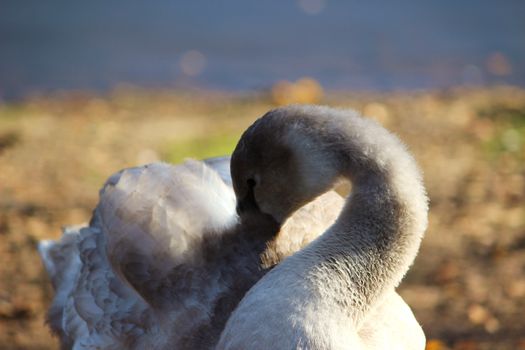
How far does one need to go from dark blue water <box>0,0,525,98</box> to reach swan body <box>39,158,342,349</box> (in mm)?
5850

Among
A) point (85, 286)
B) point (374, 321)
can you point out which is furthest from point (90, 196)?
point (374, 321)

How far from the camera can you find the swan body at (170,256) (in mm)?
3795

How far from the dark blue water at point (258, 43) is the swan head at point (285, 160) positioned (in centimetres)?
662

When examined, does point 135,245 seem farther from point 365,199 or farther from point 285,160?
point 365,199

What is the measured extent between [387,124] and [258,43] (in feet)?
11.9

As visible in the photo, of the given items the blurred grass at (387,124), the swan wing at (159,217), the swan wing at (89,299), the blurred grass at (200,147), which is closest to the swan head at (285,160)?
the swan wing at (159,217)

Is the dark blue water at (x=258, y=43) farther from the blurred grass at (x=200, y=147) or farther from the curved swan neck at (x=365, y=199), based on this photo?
the curved swan neck at (x=365, y=199)

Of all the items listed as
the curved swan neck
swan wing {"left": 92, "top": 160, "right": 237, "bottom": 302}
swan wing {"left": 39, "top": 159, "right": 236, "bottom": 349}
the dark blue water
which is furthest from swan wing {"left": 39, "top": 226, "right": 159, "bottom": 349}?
the dark blue water

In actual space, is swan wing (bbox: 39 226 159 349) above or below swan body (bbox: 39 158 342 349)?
below

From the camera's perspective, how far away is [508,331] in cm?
524

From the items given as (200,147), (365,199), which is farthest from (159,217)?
(200,147)

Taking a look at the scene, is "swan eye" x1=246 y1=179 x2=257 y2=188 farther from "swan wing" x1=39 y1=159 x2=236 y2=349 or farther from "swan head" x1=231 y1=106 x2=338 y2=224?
"swan wing" x1=39 y1=159 x2=236 y2=349

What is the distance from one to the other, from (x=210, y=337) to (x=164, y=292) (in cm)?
35

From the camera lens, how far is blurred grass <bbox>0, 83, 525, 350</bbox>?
5520 millimetres
